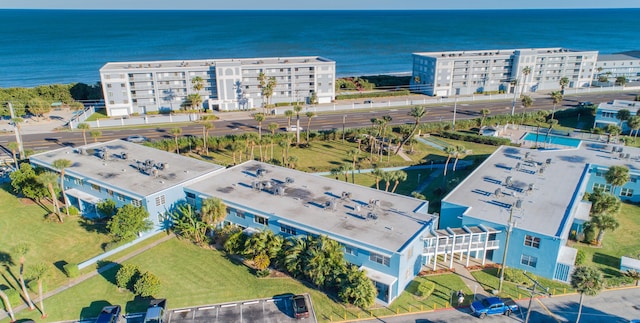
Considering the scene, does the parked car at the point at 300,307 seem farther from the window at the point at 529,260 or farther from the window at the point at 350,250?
the window at the point at 529,260

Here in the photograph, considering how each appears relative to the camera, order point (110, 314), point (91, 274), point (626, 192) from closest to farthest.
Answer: point (110, 314) → point (91, 274) → point (626, 192)

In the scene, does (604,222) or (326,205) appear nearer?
(604,222)

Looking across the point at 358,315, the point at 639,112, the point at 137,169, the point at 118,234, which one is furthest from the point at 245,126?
the point at 639,112

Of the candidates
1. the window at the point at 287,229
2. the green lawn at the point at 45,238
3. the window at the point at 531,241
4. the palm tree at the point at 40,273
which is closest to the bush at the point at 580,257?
the window at the point at 531,241

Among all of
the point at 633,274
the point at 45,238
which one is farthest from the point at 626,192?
the point at 45,238

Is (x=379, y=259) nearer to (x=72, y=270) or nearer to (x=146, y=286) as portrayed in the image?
(x=146, y=286)

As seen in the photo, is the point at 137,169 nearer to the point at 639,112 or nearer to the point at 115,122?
the point at 115,122
